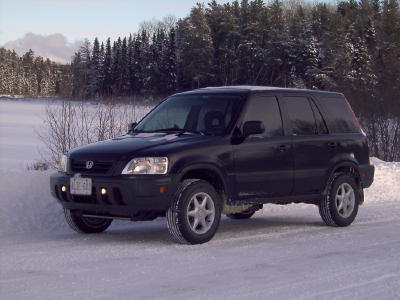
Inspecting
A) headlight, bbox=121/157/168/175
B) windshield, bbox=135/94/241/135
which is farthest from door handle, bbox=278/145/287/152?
headlight, bbox=121/157/168/175

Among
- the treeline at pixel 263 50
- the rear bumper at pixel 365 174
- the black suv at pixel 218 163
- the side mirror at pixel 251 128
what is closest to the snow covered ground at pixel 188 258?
the black suv at pixel 218 163

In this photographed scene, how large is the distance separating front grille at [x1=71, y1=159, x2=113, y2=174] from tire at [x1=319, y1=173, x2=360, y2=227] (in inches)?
128

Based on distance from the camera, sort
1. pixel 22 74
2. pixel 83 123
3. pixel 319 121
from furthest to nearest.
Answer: pixel 22 74, pixel 83 123, pixel 319 121

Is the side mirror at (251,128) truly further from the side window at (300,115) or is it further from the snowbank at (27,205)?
the snowbank at (27,205)

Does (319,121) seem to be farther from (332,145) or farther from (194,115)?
(194,115)

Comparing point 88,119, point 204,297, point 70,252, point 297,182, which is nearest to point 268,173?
point 297,182

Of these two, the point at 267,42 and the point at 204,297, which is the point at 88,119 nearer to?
the point at 204,297

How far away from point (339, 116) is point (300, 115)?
927 mm

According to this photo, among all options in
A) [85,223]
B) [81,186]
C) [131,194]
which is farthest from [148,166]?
[85,223]

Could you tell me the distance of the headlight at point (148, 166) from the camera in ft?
24.6

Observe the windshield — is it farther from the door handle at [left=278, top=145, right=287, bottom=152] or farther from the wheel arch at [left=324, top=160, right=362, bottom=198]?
the wheel arch at [left=324, top=160, right=362, bottom=198]

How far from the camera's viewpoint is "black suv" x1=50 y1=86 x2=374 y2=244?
755 cm

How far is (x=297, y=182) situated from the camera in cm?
891

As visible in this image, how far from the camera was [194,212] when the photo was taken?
7.74 m
